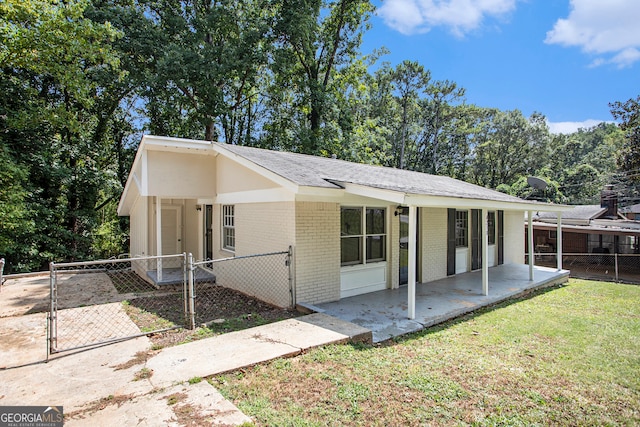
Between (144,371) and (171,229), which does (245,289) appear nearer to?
(144,371)

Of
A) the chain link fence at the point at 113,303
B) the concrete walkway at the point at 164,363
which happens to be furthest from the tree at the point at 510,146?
the chain link fence at the point at 113,303

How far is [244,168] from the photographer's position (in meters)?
8.30

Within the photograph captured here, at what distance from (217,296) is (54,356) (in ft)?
12.3

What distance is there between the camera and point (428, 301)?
740 cm

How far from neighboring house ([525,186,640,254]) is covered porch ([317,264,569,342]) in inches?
310

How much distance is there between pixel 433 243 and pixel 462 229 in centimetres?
210

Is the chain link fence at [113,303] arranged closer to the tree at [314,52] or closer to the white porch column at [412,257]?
the white porch column at [412,257]

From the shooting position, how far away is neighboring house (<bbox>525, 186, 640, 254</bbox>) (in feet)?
54.3

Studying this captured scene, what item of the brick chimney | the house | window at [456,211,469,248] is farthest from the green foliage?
window at [456,211,469,248]

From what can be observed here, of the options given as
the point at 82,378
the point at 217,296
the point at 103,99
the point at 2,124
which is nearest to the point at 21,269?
the point at 2,124

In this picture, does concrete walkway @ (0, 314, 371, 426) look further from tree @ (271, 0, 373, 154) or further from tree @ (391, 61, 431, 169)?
tree @ (391, 61, 431, 169)

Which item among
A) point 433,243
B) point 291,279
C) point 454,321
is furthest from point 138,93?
point 454,321

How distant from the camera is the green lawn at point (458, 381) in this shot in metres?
3.32

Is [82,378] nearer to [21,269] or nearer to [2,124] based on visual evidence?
[21,269]
